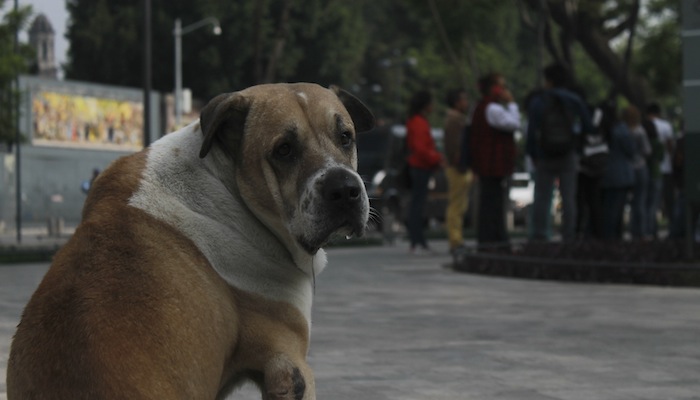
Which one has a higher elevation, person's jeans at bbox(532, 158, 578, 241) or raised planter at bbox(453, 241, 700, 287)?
person's jeans at bbox(532, 158, 578, 241)

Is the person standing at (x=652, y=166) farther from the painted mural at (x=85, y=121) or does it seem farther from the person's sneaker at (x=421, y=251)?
the painted mural at (x=85, y=121)

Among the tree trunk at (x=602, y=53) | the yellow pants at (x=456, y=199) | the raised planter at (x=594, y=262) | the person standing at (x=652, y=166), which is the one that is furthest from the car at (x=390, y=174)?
the raised planter at (x=594, y=262)

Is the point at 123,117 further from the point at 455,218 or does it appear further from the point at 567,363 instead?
the point at 567,363

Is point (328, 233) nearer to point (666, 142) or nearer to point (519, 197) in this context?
point (666, 142)

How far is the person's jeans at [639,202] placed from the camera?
17406 mm

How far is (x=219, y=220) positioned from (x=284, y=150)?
11.3 inches

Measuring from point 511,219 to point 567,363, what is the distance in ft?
98.3

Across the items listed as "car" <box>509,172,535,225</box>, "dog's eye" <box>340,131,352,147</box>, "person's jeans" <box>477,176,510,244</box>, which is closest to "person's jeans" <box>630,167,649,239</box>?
"person's jeans" <box>477,176,510,244</box>

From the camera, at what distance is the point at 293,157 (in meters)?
3.63

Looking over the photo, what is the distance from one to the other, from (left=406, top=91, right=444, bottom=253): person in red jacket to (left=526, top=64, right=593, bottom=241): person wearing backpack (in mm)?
2038

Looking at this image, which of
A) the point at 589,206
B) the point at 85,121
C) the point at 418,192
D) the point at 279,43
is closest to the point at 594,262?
the point at 418,192

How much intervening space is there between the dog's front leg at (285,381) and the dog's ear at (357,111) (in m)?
0.91

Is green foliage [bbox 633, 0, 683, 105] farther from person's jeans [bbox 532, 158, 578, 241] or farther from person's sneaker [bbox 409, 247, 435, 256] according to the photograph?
person's jeans [bbox 532, 158, 578, 241]

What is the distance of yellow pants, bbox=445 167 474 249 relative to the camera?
16.1 meters
